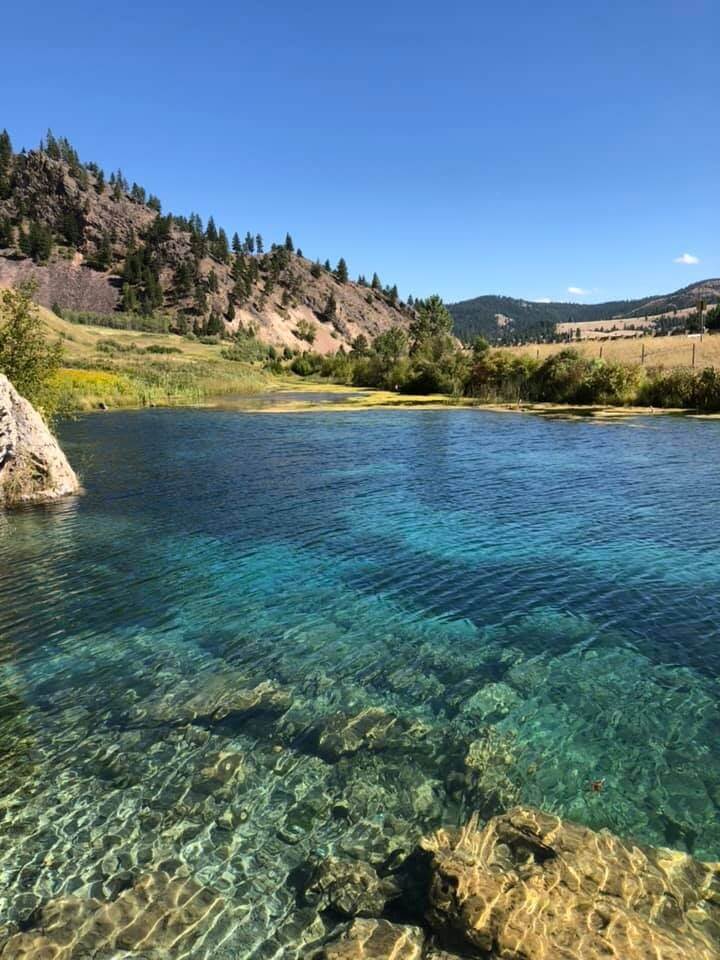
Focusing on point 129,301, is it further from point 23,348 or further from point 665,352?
point 23,348

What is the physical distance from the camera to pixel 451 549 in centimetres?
1642

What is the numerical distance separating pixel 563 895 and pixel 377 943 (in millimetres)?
1781

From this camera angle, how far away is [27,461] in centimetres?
2308

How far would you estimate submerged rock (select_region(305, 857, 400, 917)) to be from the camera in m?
5.84

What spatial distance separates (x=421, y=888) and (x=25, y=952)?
12.1 feet

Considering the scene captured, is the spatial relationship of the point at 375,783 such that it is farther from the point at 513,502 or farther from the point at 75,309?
the point at 75,309

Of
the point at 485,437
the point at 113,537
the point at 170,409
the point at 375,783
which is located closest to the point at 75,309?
the point at 170,409

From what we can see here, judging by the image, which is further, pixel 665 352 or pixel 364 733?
pixel 665 352

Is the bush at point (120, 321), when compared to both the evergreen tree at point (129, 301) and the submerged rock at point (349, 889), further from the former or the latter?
the submerged rock at point (349, 889)

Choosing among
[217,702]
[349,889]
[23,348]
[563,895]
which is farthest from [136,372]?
[563,895]

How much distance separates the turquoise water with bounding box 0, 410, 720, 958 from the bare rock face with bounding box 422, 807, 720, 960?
51 centimetres

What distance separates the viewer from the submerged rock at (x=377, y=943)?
203 inches

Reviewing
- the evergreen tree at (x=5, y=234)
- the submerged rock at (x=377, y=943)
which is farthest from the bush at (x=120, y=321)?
the submerged rock at (x=377, y=943)

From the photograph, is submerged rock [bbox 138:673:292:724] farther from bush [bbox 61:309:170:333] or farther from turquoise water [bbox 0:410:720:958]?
bush [bbox 61:309:170:333]
